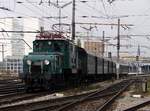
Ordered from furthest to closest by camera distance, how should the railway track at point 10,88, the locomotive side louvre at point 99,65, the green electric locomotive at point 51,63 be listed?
the locomotive side louvre at point 99,65 → the railway track at point 10,88 → the green electric locomotive at point 51,63

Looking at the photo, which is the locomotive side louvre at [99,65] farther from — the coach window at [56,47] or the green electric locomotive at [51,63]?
the coach window at [56,47]

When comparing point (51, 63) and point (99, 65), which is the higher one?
point (51, 63)

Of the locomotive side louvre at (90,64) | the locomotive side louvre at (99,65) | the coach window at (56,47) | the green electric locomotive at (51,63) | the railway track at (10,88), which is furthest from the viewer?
the locomotive side louvre at (99,65)

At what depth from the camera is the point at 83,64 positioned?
129ft

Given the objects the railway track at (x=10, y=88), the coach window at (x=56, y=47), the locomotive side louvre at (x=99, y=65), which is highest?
the coach window at (x=56, y=47)

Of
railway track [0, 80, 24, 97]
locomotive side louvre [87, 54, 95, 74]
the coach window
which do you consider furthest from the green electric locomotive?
locomotive side louvre [87, 54, 95, 74]

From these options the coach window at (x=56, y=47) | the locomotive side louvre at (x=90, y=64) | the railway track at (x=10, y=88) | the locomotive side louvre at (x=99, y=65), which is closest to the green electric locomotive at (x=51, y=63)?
the coach window at (x=56, y=47)

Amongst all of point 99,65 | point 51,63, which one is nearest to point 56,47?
point 51,63

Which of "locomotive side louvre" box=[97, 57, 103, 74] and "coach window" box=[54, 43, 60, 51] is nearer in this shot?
"coach window" box=[54, 43, 60, 51]

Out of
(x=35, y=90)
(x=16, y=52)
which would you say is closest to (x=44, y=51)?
(x=35, y=90)

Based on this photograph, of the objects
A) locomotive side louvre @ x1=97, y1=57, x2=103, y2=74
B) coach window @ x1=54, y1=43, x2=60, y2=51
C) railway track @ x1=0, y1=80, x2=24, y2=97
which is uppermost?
coach window @ x1=54, y1=43, x2=60, y2=51

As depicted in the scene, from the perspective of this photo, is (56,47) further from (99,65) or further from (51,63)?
(99,65)

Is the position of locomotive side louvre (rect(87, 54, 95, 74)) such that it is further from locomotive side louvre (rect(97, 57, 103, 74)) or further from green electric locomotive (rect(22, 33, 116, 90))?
green electric locomotive (rect(22, 33, 116, 90))

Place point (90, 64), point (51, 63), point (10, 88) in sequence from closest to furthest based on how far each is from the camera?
point (51, 63)
point (10, 88)
point (90, 64)
